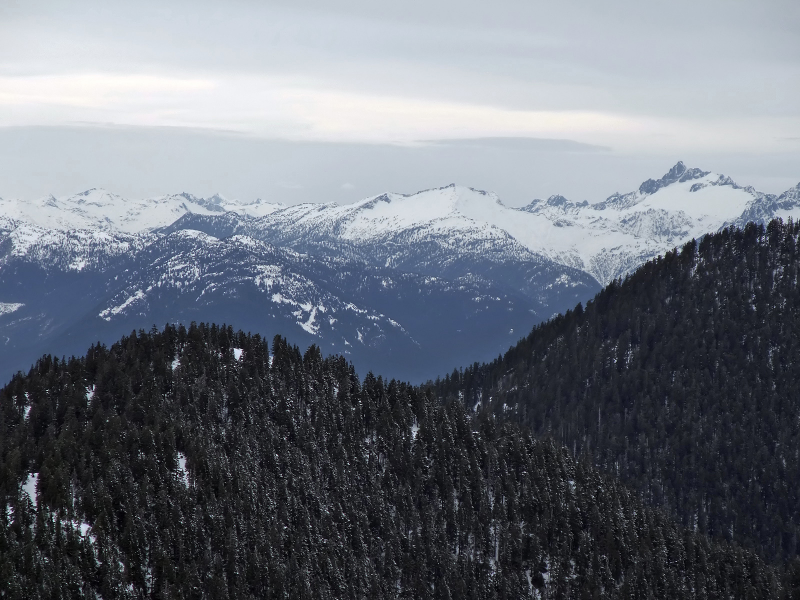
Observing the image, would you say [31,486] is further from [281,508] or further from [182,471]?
[281,508]

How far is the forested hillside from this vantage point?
134 meters

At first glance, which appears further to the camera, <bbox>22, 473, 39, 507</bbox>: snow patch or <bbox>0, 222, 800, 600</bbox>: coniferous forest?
<bbox>22, 473, 39, 507</bbox>: snow patch

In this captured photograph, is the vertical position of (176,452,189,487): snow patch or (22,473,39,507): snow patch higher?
(22,473,39,507): snow patch

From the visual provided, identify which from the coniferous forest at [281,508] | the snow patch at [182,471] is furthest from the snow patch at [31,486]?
the snow patch at [182,471]

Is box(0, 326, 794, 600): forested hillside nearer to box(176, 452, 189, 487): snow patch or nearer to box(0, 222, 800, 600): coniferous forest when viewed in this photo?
box(176, 452, 189, 487): snow patch

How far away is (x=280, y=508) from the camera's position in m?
165

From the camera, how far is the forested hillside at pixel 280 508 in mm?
134375

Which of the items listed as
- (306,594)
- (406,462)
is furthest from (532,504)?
(306,594)

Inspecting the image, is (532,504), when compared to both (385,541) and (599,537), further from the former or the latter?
(385,541)

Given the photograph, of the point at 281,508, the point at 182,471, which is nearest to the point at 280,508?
the point at 281,508

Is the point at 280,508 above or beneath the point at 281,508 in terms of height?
beneath

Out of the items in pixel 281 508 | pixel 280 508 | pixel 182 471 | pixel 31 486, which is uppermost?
pixel 31 486

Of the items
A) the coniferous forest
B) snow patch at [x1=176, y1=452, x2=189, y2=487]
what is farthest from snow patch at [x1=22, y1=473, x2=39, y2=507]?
snow patch at [x1=176, y1=452, x2=189, y2=487]

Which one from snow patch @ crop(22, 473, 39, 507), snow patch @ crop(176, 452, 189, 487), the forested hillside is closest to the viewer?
the forested hillside
